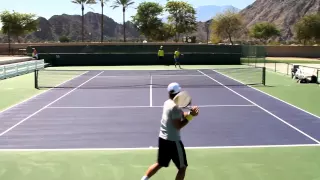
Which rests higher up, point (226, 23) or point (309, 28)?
point (226, 23)

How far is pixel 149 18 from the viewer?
266 ft

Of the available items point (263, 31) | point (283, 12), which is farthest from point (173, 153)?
point (283, 12)

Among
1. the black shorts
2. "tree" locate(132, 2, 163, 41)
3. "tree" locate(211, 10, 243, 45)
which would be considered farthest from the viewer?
"tree" locate(211, 10, 243, 45)

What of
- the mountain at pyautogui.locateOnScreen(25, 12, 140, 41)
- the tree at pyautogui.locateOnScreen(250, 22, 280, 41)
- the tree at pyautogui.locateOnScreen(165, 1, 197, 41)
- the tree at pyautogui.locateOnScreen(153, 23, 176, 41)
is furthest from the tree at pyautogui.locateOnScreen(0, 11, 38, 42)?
the mountain at pyautogui.locateOnScreen(25, 12, 140, 41)

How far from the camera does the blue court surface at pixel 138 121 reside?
1145cm

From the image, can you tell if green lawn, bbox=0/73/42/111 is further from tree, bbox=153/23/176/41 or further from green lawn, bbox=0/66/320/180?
tree, bbox=153/23/176/41

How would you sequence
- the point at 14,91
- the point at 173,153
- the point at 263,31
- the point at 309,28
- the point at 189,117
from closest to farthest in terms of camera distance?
the point at 189,117
the point at 173,153
the point at 14,91
the point at 309,28
the point at 263,31

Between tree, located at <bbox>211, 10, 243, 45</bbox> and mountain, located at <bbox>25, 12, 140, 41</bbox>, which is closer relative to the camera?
tree, located at <bbox>211, 10, 243, 45</bbox>

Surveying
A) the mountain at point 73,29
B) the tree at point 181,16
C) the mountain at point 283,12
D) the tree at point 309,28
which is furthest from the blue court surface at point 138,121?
the mountain at point 73,29

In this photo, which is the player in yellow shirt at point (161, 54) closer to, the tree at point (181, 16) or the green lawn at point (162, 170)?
the green lawn at point (162, 170)

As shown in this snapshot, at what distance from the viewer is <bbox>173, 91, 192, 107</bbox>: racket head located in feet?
22.0

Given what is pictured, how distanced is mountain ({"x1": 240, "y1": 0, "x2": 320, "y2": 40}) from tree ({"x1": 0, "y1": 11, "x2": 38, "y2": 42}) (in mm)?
73866

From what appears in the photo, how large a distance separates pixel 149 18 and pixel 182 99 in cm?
7562

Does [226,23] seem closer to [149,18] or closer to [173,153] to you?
[149,18]
